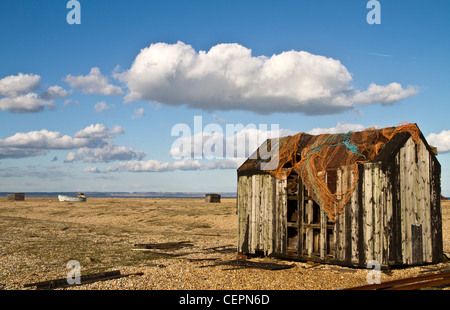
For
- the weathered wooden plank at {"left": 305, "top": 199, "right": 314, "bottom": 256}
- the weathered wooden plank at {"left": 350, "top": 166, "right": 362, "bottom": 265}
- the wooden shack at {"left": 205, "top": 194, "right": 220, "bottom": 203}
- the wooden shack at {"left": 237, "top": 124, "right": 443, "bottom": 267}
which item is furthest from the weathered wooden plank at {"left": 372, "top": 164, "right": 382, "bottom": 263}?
the wooden shack at {"left": 205, "top": 194, "right": 220, "bottom": 203}

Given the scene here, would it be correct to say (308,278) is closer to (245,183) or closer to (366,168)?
(366,168)

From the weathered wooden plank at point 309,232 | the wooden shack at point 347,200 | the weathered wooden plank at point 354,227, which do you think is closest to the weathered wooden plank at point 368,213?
the wooden shack at point 347,200

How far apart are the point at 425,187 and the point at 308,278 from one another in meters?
6.11

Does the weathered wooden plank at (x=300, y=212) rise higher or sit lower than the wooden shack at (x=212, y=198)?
higher

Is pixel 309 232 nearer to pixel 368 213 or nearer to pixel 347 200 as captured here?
pixel 347 200

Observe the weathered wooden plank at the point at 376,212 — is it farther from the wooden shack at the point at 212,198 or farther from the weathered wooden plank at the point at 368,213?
the wooden shack at the point at 212,198

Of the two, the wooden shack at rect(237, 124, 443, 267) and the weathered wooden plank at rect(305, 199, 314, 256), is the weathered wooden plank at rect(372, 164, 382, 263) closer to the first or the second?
the wooden shack at rect(237, 124, 443, 267)

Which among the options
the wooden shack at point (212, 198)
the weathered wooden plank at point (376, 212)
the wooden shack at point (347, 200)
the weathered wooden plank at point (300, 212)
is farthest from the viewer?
the wooden shack at point (212, 198)

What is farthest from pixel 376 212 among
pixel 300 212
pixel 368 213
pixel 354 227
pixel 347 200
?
pixel 300 212

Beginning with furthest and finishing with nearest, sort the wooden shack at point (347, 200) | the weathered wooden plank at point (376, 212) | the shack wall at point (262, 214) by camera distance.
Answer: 1. the shack wall at point (262, 214)
2. the wooden shack at point (347, 200)
3. the weathered wooden plank at point (376, 212)

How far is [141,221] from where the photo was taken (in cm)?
3628

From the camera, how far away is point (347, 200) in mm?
13234

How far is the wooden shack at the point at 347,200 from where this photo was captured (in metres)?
12.9
